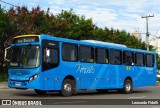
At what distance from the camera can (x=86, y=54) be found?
2269 cm

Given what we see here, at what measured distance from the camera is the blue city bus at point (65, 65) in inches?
773

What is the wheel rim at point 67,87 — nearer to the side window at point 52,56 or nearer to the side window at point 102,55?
the side window at point 52,56

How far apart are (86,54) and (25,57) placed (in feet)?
13.6

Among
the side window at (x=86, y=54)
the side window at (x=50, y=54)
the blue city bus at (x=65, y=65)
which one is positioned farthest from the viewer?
the side window at (x=86, y=54)

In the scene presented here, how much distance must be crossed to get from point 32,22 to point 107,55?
17.0m

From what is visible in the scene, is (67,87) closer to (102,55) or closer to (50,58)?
(50,58)

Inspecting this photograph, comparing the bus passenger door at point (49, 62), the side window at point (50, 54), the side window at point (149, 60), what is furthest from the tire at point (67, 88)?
the side window at point (149, 60)

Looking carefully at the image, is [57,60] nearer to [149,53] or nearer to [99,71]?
[99,71]

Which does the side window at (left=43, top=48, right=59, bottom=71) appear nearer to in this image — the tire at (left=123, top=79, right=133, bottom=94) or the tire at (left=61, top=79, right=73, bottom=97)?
the tire at (left=61, top=79, right=73, bottom=97)

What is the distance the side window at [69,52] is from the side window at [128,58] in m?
5.53

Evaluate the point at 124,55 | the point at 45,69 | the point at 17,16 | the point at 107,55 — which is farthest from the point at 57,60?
the point at 17,16

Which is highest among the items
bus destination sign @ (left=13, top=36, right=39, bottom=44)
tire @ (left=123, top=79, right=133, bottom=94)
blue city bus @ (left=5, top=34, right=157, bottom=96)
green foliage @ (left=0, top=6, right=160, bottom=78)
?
green foliage @ (left=0, top=6, right=160, bottom=78)

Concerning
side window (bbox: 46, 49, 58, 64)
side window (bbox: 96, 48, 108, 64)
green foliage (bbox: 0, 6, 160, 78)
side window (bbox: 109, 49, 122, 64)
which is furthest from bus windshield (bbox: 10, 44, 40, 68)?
green foliage (bbox: 0, 6, 160, 78)

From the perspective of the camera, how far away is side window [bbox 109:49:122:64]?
81.8 feet
